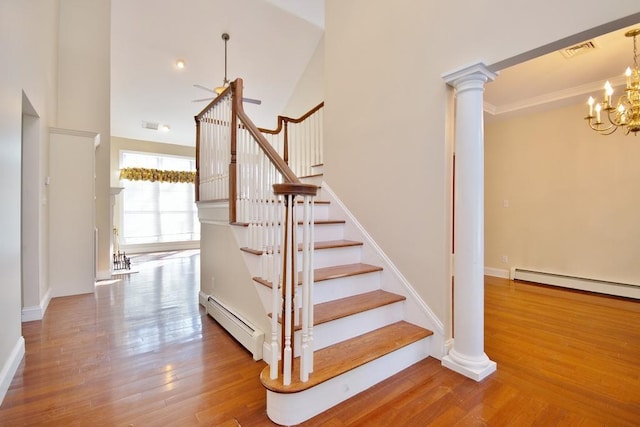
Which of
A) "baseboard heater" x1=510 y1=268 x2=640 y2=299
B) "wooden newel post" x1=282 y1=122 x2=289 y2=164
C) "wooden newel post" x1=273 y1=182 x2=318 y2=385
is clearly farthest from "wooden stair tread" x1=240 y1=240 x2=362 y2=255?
"baseboard heater" x1=510 y1=268 x2=640 y2=299

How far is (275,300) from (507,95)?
4335 mm

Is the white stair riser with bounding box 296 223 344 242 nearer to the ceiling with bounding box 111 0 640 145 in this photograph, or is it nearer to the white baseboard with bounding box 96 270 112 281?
the ceiling with bounding box 111 0 640 145

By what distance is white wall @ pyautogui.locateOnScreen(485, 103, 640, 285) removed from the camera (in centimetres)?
367

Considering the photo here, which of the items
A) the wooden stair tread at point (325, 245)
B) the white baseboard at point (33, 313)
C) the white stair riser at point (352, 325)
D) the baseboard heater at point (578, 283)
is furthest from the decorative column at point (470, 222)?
the white baseboard at point (33, 313)

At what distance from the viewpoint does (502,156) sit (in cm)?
477

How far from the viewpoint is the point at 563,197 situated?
4129 millimetres

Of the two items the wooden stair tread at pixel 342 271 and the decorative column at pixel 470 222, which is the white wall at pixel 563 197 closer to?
the decorative column at pixel 470 222

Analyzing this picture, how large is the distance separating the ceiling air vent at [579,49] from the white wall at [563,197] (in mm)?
1425

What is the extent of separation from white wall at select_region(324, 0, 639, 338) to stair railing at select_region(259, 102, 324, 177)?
93cm

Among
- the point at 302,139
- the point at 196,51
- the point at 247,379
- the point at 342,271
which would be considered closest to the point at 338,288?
the point at 342,271

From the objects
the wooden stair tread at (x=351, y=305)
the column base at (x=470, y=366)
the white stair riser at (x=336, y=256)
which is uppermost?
the white stair riser at (x=336, y=256)

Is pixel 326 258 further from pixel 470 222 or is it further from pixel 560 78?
pixel 560 78

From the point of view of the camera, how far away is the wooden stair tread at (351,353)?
1.51 meters

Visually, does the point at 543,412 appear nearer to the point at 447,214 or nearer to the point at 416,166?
the point at 447,214
